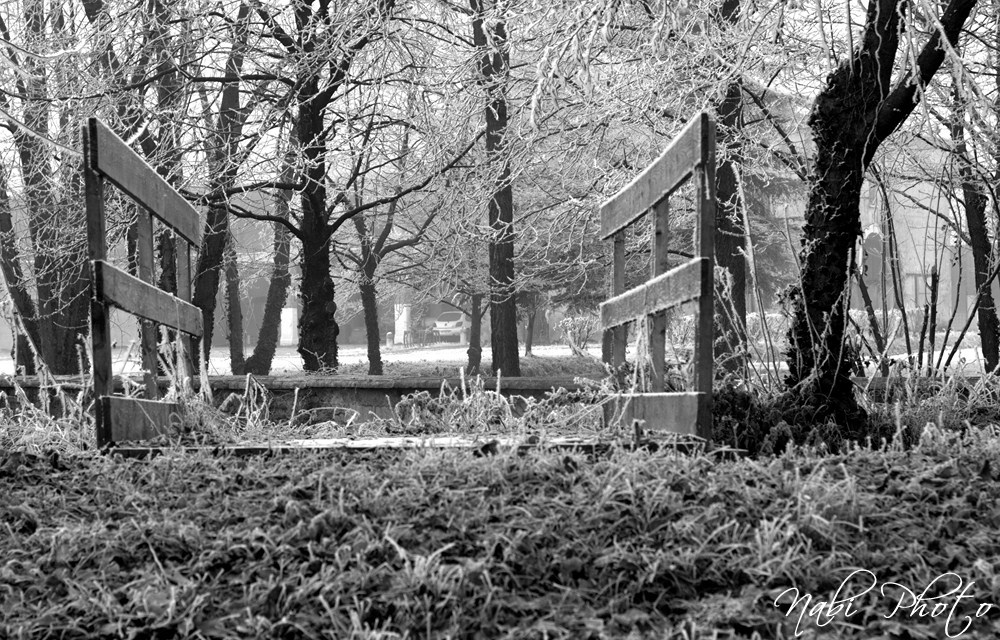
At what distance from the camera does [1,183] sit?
15.0 meters

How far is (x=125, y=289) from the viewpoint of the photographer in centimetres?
508

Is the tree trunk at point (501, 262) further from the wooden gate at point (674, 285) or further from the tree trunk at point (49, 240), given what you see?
the wooden gate at point (674, 285)

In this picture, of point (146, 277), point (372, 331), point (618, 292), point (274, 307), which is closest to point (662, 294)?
point (618, 292)

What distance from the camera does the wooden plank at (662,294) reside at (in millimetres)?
4594

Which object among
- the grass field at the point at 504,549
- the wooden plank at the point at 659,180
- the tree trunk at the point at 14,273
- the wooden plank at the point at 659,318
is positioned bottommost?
the grass field at the point at 504,549

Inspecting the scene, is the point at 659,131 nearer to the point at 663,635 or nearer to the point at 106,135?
the point at 106,135

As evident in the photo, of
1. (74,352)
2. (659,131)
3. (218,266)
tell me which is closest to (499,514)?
(659,131)

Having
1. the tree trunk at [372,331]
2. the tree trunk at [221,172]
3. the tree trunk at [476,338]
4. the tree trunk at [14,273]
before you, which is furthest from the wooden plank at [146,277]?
the tree trunk at [476,338]

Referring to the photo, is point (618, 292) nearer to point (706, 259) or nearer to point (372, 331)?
point (706, 259)

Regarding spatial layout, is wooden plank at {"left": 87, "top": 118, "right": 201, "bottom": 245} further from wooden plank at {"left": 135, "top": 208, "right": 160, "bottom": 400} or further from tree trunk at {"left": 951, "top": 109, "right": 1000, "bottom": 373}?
tree trunk at {"left": 951, "top": 109, "right": 1000, "bottom": 373}

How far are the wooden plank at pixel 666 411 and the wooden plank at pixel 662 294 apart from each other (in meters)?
0.43

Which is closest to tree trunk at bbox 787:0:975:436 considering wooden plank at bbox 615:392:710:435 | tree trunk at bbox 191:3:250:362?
wooden plank at bbox 615:392:710:435

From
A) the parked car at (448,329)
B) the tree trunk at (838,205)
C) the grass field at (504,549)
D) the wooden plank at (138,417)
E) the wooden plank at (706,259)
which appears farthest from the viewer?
the parked car at (448,329)

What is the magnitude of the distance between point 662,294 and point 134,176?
8.97ft
